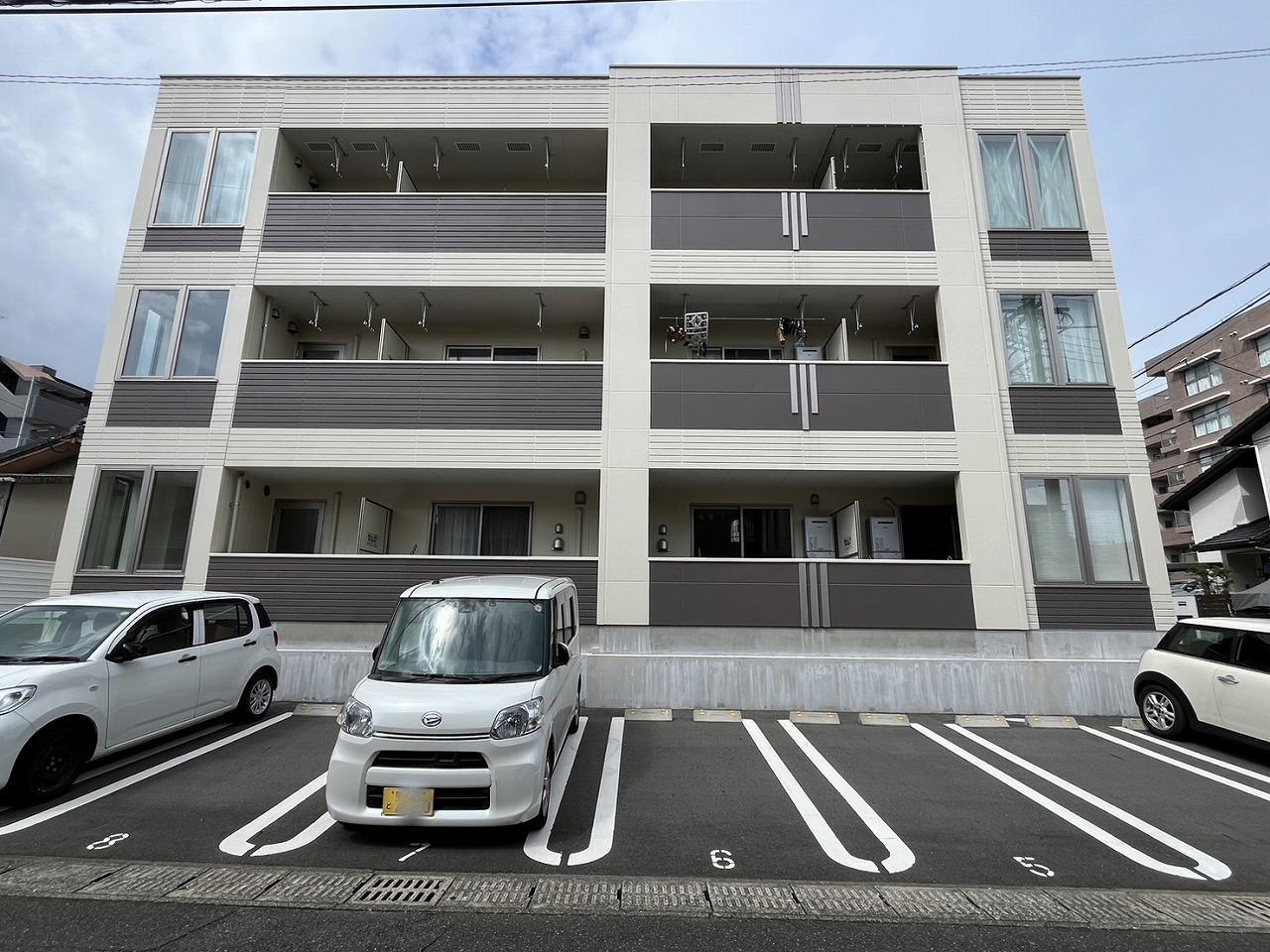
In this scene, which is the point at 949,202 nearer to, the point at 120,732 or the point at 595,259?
the point at 595,259

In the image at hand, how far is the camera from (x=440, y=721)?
3.90 metres

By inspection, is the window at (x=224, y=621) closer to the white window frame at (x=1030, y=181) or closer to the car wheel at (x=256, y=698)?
the car wheel at (x=256, y=698)

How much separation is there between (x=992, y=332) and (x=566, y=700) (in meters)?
9.10

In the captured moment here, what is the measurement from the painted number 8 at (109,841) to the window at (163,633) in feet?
6.05

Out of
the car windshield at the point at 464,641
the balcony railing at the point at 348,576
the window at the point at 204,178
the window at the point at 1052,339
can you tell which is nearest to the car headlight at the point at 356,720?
the car windshield at the point at 464,641

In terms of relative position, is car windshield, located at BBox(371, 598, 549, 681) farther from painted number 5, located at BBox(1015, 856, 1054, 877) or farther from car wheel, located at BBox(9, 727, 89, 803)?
painted number 5, located at BBox(1015, 856, 1054, 877)

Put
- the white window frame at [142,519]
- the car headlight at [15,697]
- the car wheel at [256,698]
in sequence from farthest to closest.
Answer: the white window frame at [142,519], the car wheel at [256,698], the car headlight at [15,697]

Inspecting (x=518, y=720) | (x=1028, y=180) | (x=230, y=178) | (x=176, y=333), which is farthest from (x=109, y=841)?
(x=1028, y=180)

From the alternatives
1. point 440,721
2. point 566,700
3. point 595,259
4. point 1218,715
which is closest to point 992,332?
point 1218,715

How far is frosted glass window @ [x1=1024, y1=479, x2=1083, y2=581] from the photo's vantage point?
8867 mm

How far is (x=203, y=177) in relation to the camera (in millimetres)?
10461

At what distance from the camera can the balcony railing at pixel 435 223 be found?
1016 cm

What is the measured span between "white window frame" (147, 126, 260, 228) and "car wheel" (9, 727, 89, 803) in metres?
8.97

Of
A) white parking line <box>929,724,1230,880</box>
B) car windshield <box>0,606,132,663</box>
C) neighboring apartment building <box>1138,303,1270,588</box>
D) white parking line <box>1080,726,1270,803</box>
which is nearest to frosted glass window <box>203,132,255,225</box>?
car windshield <box>0,606,132,663</box>
